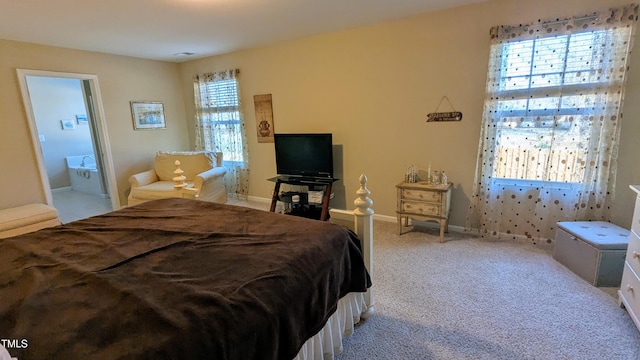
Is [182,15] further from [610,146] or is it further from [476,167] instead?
[610,146]

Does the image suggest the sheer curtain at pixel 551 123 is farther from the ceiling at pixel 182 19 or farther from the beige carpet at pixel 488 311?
the ceiling at pixel 182 19

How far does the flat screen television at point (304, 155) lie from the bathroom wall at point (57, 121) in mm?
5024

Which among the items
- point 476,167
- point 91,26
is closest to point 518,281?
point 476,167

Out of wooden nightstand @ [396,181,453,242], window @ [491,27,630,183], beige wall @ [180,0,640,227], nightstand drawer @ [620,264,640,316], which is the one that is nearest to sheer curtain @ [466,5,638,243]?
window @ [491,27,630,183]

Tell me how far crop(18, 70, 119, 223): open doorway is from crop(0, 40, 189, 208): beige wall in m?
0.48

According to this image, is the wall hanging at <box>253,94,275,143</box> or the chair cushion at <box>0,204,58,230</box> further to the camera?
the wall hanging at <box>253,94,275,143</box>

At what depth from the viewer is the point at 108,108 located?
4.48 metres

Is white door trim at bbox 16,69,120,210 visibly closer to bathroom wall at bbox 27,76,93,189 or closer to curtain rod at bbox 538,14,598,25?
bathroom wall at bbox 27,76,93,189

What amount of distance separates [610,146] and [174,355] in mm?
3548

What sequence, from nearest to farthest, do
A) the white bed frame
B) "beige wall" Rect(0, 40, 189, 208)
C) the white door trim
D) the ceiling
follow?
the white bed frame, the ceiling, "beige wall" Rect(0, 40, 189, 208), the white door trim

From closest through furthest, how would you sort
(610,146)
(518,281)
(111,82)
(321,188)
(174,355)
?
(174,355) → (518,281) → (610,146) → (321,188) → (111,82)

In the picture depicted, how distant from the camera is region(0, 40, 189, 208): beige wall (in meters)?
3.57

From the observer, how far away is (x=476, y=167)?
10.5 feet

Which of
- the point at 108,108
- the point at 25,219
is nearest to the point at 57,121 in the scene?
the point at 108,108
